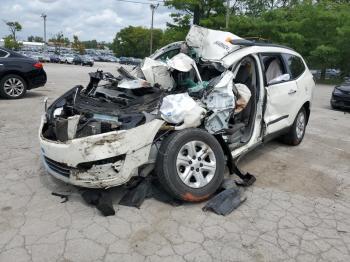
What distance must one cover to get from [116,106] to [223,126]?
1.23m

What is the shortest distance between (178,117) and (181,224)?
42.9 inches

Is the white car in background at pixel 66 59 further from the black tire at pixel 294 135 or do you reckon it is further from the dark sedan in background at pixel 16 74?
the black tire at pixel 294 135

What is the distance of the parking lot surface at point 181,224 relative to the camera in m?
3.11

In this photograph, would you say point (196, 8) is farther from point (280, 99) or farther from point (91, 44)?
point (91, 44)

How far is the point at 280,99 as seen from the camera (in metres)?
5.42

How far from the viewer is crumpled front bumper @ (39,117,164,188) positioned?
352 centimetres

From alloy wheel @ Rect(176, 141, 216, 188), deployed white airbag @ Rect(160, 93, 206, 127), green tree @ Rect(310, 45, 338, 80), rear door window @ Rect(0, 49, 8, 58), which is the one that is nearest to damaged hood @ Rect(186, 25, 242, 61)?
deployed white airbag @ Rect(160, 93, 206, 127)

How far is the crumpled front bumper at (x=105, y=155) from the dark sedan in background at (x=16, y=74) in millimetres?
6946

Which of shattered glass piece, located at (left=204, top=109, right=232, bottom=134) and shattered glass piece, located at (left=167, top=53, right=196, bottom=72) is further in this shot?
shattered glass piece, located at (left=167, top=53, right=196, bottom=72)

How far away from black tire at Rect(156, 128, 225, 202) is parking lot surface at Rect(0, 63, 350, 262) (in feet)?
0.61

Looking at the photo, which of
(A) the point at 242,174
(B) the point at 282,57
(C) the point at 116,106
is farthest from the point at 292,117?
(C) the point at 116,106

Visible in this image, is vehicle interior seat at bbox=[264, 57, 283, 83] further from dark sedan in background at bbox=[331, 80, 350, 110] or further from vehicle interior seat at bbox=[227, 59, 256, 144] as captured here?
dark sedan in background at bbox=[331, 80, 350, 110]

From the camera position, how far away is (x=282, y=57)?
582 cm

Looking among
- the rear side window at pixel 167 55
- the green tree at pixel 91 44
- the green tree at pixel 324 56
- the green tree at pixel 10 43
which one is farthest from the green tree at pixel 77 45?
the rear side window at pixel 167 55
